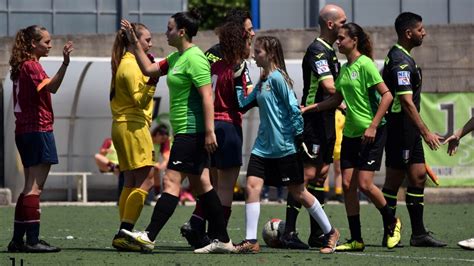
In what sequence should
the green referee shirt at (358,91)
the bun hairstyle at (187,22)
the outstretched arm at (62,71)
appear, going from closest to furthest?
the outstretched arm at (62,71)
the bun hairstyle at (187,22)
the green referee shirt at (358,91)

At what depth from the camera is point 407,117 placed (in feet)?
42.9

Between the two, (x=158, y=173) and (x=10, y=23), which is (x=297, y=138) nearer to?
(x=158, y=173)

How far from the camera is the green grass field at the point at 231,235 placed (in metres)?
11.1

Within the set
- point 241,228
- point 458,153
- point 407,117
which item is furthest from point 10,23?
point 407,117

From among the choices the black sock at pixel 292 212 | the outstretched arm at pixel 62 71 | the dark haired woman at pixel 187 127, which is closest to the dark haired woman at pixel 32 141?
the outstretched arm at pixel 62 71

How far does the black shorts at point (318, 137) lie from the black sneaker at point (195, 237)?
→ 3.88ft

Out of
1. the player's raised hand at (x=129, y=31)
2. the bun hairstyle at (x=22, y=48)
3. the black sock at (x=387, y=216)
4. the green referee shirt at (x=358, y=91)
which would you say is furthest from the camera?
the black sock at (x=387, y=216)

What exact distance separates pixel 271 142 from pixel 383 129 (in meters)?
1.25

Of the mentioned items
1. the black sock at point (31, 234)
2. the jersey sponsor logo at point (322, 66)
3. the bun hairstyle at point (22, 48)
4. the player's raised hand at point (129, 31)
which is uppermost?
the player's raised hand at point (129, 31)

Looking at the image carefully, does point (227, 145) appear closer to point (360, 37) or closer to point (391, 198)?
point (360, 37)

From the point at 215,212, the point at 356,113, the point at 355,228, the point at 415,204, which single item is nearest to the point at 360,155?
the point at 356,113

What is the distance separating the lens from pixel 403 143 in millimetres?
13156

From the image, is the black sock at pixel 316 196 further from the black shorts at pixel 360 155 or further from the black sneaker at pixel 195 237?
the black sneaker at pixel 195 237

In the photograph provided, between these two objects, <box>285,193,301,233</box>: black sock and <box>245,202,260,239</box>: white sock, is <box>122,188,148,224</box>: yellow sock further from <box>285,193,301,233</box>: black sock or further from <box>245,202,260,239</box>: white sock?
<box>285,193,301,233</box>: black sock
